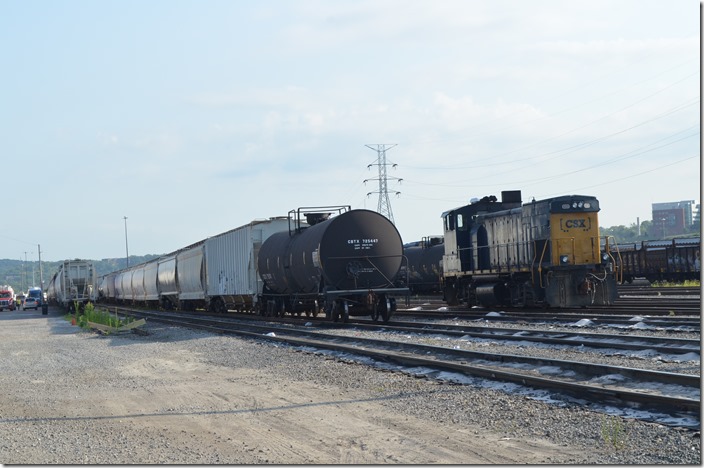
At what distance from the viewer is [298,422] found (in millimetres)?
8875

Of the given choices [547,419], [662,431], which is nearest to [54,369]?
[547,419]

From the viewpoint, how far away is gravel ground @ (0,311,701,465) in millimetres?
7168

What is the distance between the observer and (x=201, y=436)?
827 cm

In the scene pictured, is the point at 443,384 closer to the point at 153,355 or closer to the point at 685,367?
the point at 685,367

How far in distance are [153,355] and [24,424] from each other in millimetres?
8502

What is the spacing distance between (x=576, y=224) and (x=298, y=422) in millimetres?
17634

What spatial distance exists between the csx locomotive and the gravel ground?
38.3 ft

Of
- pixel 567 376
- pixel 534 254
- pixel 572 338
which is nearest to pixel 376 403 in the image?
pixel 567 376

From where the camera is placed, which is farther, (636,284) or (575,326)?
(636,284)

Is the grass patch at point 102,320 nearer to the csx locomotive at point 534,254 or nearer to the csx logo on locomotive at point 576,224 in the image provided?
the csx locomotive at point 534,254

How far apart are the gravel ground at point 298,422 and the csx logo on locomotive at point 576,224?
1219cm

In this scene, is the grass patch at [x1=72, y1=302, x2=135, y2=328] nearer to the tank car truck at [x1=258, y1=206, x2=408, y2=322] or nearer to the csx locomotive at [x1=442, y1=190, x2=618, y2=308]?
the tank car truck at [x1=258, y1=206, x2=408, y2=322]

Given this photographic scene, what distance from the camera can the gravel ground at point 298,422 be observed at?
717 cm

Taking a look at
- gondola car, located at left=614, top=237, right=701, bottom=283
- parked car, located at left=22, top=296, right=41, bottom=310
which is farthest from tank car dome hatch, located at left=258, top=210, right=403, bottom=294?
parked car, located at left=22, top=296, right=41, bottom=310
